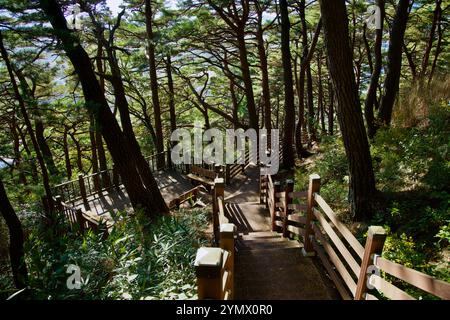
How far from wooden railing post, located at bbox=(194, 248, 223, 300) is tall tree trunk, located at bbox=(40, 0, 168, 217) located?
530 centimetres

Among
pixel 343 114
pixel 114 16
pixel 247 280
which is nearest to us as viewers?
pixel 247 280

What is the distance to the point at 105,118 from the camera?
696cm

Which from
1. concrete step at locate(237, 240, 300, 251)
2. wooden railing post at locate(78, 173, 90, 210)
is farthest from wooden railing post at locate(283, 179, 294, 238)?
wooden railing post at locate(78, 173, 90, 210)

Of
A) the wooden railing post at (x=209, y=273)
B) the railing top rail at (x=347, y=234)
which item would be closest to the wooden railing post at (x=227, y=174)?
the railing top rail at (x=347, y=234)

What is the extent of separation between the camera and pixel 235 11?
13758 mm

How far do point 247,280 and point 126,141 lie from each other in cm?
483

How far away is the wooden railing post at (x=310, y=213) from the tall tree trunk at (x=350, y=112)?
4.17 feet

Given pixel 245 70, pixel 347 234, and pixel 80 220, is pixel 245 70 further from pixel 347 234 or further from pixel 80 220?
pixel 347 234

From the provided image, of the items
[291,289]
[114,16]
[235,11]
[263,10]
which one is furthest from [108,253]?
[263,10]

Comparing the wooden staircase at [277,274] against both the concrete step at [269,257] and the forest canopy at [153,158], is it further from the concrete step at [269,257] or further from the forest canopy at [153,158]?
the forest canopy at [153,158]

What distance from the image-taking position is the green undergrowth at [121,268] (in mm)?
3621

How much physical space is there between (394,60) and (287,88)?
175 inches

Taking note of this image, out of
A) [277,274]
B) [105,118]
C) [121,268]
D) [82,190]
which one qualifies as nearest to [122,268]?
[121,268]

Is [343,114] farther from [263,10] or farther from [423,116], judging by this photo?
[263,10]
